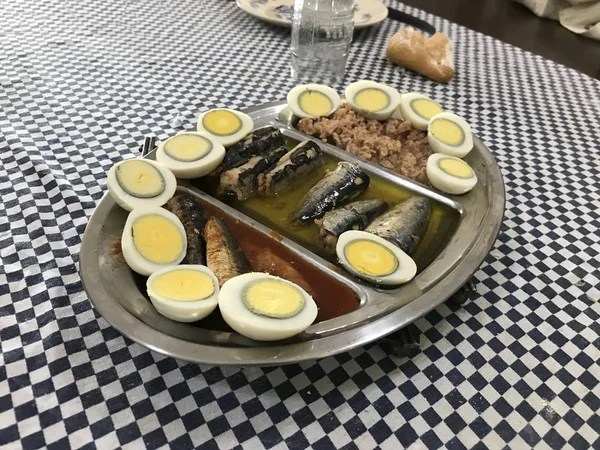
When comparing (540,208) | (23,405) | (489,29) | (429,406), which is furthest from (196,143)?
(489,29)

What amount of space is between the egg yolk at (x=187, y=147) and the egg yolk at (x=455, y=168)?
3.42 ft

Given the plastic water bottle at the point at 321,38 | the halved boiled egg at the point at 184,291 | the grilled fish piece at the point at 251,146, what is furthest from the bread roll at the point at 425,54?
the halved boiled egg at the point at 184,291

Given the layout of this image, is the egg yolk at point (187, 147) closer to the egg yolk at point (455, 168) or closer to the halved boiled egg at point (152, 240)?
the halved boiled egg at point (152, 240)

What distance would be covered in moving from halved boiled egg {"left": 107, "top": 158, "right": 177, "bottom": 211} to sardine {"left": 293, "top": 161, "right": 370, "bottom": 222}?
0.53 m

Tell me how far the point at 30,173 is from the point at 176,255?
1.13 m

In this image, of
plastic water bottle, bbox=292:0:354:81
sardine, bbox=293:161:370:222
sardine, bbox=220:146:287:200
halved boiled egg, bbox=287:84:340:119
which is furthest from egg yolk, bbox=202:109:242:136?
plastic water bottle, bbox=292:0:354:81

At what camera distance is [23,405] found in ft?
4.43

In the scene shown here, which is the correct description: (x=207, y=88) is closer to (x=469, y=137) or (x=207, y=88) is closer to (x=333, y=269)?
(x=469, y=137)

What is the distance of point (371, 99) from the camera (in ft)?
8.47

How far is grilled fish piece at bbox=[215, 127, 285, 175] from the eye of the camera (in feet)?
6.91

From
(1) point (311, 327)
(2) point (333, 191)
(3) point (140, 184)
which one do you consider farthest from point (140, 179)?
(1) point (311, 327)

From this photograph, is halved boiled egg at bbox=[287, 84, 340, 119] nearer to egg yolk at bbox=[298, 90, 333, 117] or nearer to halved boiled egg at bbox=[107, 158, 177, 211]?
egg yolk at bbox=[298, 90, 333, 117]

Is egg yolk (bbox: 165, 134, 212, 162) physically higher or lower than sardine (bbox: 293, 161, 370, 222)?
higher

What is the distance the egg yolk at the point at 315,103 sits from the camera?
8.27 feet
